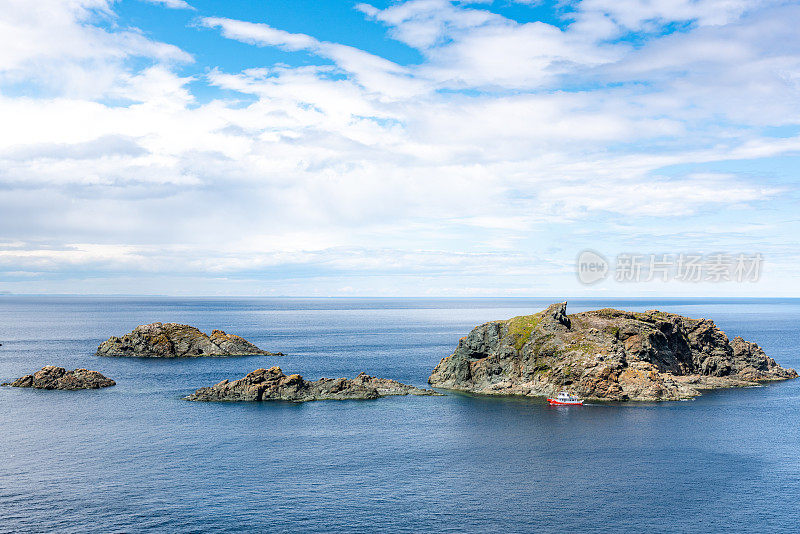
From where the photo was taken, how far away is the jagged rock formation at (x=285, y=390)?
475 feet

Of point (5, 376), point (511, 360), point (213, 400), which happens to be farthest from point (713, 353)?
point (5, 376)

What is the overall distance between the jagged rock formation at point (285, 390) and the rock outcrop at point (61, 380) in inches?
1238

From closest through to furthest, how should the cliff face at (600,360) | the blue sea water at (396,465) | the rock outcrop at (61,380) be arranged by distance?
the blue sea water at (396,465) < the cliff face at (600,360) < the rock outcrop at (61,380)

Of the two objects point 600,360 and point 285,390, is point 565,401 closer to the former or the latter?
point 600,360

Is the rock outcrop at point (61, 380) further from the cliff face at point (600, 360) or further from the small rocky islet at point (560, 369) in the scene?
the cliff face at point (600, 360)

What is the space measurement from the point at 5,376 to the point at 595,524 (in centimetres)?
17189

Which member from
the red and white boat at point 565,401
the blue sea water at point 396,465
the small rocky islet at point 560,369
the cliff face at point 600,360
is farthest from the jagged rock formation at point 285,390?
the red and white boat at point 565,401

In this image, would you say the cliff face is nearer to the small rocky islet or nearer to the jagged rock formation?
the small rocky islet

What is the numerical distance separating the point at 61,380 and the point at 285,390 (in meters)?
59.9

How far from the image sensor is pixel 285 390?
14675 centimetres

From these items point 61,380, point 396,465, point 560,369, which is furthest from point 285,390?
point 560,369

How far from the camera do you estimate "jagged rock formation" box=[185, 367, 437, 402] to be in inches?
A: 5704

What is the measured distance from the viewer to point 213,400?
14300 centimetres

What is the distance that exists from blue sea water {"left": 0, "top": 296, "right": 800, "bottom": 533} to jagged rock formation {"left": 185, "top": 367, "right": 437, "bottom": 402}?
4.82 m
